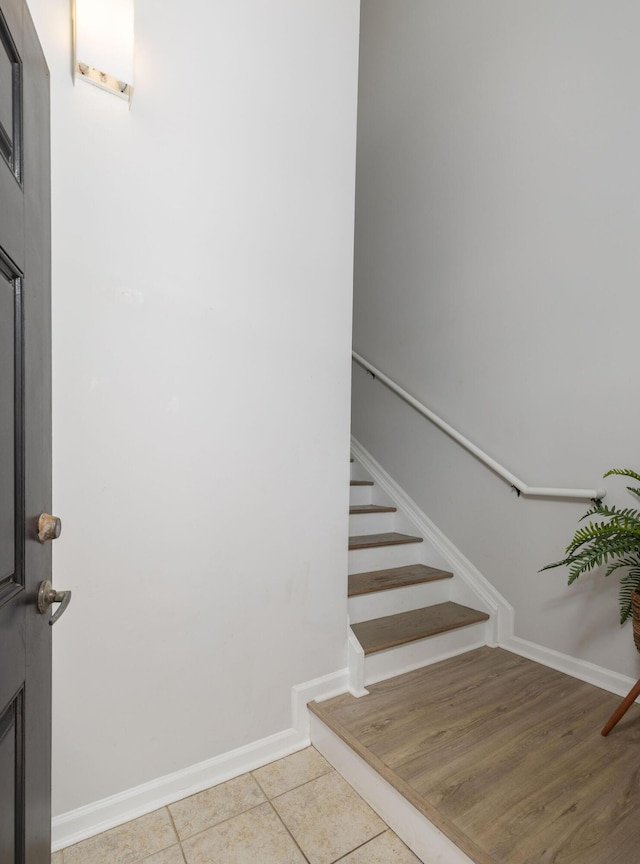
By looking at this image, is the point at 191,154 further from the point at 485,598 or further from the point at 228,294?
the point at 485,598

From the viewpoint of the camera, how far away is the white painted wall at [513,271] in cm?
197

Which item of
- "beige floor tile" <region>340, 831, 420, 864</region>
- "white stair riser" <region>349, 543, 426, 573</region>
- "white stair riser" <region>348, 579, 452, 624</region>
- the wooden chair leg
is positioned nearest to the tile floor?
"beige floor tile" <region>340, 831, 420, 864</region>

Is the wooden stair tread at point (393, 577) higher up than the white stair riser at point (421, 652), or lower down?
higher up

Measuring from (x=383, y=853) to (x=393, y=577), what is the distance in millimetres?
1191

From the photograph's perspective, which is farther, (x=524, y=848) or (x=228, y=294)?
(x=228, y=294)

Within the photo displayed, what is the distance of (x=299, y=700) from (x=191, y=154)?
190 centimetres

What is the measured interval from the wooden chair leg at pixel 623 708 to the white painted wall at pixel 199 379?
0.94m

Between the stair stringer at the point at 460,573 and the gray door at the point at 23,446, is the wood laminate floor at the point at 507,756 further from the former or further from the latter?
the gray door at the point at 23,446

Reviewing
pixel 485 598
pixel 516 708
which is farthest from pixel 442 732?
pixel 485 598

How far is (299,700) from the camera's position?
1.80 metres

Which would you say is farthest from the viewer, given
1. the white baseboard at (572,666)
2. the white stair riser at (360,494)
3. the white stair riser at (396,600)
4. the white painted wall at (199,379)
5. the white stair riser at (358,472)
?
the white stair riser at (358,472)

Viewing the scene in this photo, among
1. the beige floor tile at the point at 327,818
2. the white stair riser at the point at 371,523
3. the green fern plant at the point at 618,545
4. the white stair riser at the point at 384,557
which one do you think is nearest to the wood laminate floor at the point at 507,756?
the beige floor tile at the point at 327,818

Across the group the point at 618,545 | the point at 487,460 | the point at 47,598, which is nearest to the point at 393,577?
the point at 487,460

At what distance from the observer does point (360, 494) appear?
123 inches
